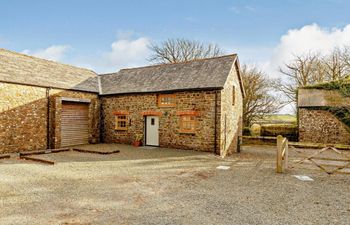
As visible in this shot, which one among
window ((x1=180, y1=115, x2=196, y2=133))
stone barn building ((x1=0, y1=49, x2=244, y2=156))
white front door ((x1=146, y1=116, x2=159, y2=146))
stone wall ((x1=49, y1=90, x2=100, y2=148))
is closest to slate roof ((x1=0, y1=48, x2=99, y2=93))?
stone barn building ((x1=0, y1=49, x2=244, y2=156))

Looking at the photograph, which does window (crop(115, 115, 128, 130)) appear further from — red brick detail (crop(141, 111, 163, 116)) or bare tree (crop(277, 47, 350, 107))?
bare tree (crop(277, 47, 350, 107))

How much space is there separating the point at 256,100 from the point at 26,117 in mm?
21955

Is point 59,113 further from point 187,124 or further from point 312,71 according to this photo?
point 312,71

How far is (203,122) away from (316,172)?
623cm

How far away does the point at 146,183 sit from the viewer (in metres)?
7.46

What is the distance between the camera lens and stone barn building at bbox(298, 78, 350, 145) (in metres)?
18.6

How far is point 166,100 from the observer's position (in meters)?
15.3

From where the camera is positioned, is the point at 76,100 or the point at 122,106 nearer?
the point at 76,100

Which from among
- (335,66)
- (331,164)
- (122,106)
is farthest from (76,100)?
(335,66)

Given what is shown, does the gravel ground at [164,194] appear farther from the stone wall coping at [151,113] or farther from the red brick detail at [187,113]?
the stone wall coping at [151,113]

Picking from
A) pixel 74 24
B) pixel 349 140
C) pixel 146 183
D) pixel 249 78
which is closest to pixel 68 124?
pixel 74 24

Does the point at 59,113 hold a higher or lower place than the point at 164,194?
higher

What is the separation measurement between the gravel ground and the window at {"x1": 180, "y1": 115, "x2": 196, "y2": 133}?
13.4 feet

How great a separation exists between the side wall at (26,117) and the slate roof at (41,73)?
1.47 ft
